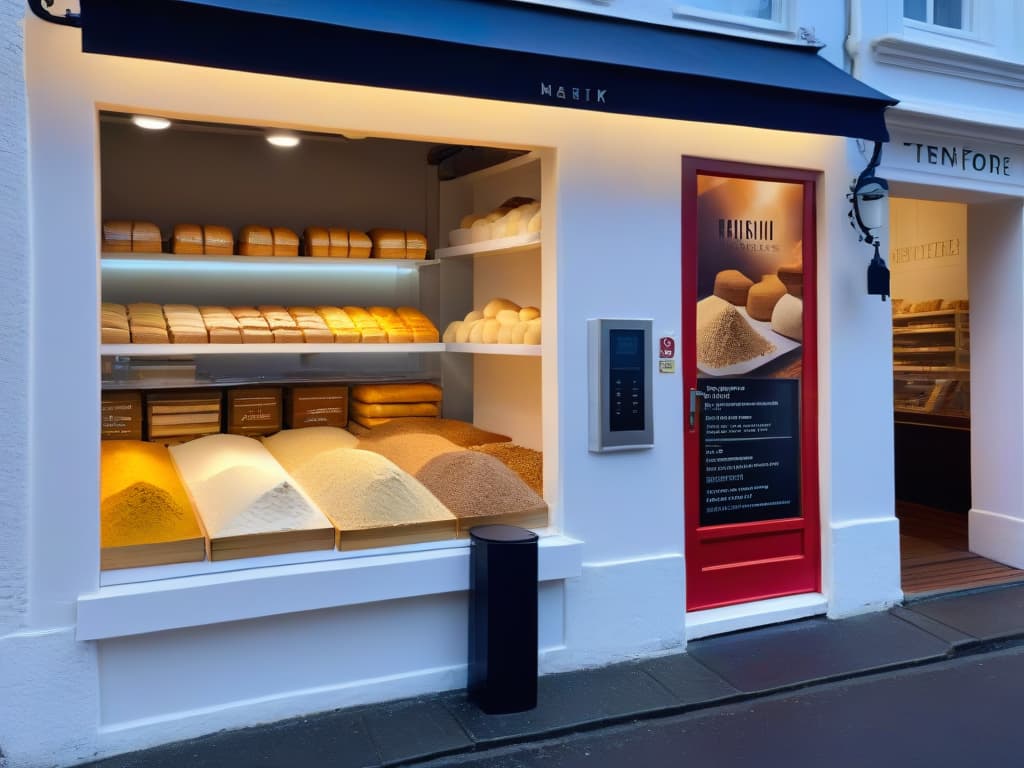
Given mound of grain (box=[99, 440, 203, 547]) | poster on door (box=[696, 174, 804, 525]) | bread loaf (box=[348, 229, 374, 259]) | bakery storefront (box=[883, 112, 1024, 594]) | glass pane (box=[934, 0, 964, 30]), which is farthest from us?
glass pane (box=[934, 0, 964, 30])

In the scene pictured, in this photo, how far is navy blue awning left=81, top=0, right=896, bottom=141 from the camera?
134 inches

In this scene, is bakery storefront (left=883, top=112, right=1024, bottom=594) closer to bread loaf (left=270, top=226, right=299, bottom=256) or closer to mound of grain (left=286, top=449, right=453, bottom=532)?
mound of grain (left=286, top=449, right=453, bottom=532)

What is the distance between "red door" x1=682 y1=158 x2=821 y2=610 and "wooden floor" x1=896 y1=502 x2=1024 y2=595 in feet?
3.85

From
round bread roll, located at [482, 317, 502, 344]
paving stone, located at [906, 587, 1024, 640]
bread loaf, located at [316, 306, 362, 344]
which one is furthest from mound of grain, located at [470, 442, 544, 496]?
paving stone, located at [906, 587, 1024, 640]

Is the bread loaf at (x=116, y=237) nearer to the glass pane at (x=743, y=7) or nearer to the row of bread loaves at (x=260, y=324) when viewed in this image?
the row of bread loaves at (x=260, y=324)

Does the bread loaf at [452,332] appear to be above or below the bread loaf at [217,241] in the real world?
below

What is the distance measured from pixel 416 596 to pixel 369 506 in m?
0.50

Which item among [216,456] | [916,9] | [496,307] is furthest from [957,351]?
[216,456]

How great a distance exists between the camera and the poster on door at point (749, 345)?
528 centimetres

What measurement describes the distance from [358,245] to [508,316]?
111 centimetres

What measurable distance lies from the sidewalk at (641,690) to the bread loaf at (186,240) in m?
2.77

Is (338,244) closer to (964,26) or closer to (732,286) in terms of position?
(732,286)

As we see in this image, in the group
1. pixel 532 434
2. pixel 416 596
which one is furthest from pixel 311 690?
pixel 532 434

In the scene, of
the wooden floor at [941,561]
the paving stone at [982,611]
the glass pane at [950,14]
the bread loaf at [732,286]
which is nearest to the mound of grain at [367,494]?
the bread loaf at [732,286]
